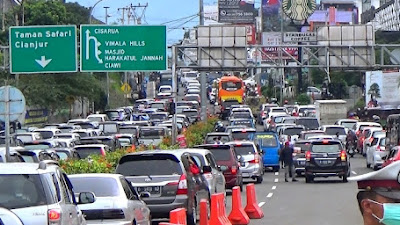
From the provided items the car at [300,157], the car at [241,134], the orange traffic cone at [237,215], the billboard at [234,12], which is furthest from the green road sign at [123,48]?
the billboard at [234,12]

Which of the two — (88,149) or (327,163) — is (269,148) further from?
(88,149)

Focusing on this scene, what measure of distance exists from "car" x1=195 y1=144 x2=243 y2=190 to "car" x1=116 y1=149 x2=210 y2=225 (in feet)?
34.2

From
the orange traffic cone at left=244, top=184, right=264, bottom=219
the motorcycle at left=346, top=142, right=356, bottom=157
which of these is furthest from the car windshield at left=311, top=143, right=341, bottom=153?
the motorcycle at left=346, top=142, right=356, bottom=157

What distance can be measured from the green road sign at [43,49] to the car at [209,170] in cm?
1182

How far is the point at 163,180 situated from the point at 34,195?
339 inches

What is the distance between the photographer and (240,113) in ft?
249

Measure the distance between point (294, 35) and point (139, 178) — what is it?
57847 mm

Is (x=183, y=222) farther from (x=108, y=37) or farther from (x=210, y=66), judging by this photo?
(x=210, y=66)

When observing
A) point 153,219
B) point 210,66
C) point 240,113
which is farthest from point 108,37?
point 240,113

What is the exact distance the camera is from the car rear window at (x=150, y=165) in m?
20.9

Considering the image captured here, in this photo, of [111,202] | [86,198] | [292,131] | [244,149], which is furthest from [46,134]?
[86,198]

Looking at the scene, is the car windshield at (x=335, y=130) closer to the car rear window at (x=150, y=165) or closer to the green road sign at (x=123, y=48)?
the green road sign at (x=123, y=48)

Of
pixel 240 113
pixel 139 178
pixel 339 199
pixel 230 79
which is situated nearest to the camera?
pixel 139 178

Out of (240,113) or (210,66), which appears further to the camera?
(240,113)
